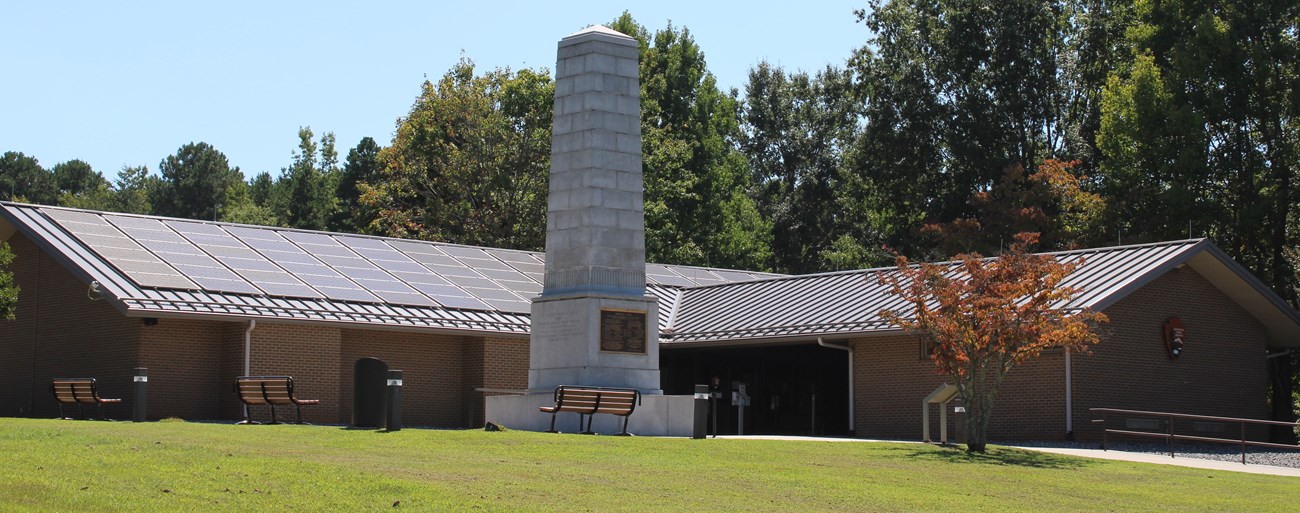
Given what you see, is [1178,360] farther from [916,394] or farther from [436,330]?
[436,330]

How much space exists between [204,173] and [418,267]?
69.5 metres

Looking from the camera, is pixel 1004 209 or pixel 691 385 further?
pixel 1004 209

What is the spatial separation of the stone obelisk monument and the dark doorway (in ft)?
30.0

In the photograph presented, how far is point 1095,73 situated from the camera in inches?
2061

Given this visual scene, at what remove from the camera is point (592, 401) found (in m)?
24.6

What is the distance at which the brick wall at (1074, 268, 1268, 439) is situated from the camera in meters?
29.4

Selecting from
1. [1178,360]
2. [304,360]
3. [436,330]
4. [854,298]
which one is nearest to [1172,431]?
[1178,360]

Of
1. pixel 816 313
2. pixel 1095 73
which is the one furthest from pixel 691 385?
pixel 1095 73

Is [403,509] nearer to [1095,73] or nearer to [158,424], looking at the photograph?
[158,424]

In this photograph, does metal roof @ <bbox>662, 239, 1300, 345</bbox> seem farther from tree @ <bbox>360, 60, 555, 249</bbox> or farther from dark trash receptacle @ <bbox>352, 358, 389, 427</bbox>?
tree @ <bbox>360, 60, 555, 249</bbox>

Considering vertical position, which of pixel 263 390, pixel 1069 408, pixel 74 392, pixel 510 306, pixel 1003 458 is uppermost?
pixel 510 306

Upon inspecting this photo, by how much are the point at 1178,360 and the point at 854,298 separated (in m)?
6.58

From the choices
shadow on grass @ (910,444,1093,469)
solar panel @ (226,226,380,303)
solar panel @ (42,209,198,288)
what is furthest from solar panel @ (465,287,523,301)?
shadow on grass @ (910,444,1093,469)

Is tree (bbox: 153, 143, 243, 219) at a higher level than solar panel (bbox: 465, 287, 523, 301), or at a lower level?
higher
